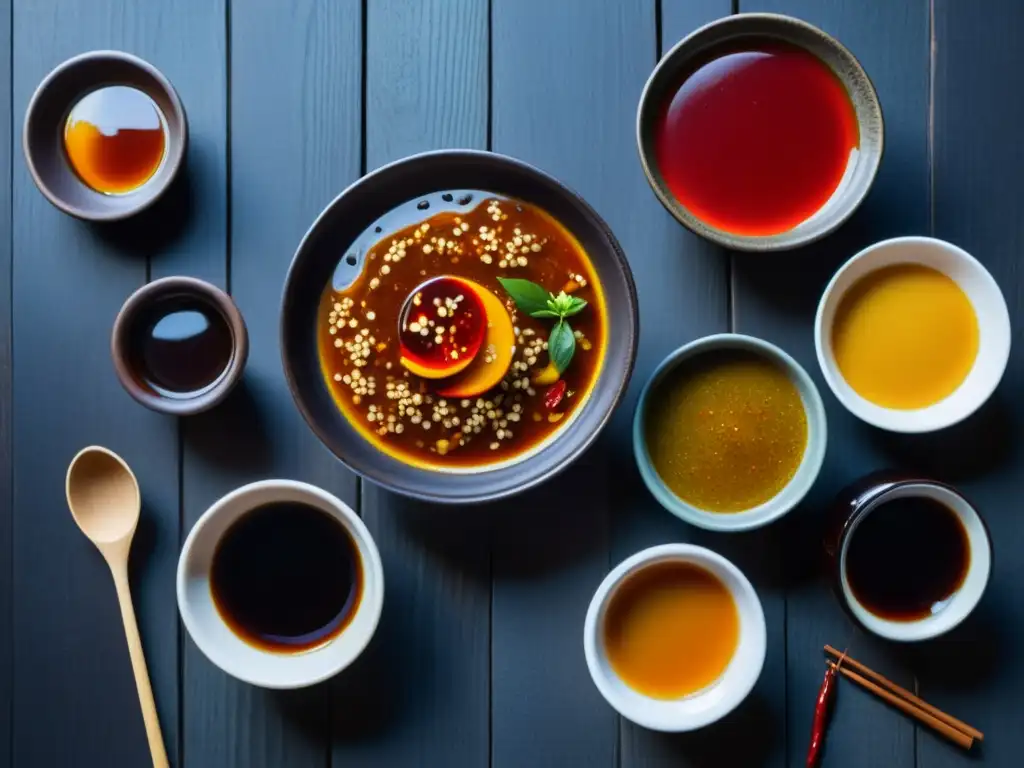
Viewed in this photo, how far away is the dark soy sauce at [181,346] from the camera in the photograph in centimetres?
104

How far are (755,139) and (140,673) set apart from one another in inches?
39.2

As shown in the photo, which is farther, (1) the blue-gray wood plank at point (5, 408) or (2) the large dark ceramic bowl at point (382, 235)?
(1) the blue-gray wood plank at point (5, 408)

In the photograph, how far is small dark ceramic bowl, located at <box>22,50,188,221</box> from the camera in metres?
1.03

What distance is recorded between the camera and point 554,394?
1.04 metres

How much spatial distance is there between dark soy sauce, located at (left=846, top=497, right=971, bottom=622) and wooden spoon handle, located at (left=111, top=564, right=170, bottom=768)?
2.84ft

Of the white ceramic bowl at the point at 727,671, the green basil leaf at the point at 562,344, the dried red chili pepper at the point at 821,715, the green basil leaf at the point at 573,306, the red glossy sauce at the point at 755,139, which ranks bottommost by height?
the dried red chili pepper at the point at 821,715

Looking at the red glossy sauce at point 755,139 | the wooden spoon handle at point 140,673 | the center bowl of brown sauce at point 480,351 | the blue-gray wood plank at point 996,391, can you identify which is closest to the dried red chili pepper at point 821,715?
the blue-gray wood plank at point 996,391

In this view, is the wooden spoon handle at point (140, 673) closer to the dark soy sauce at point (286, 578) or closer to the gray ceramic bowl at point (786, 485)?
the dark soy sauce at point (286, 578)

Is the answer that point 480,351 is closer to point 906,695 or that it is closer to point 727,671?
point 727,671

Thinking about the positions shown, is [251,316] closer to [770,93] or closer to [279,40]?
[279,40]

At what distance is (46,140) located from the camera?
1053 millimetres

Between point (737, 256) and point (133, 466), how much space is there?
809 millimetres

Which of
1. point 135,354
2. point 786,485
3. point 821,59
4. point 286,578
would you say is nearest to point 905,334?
point 786,485

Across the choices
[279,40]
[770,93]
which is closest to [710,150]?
[770,93]
